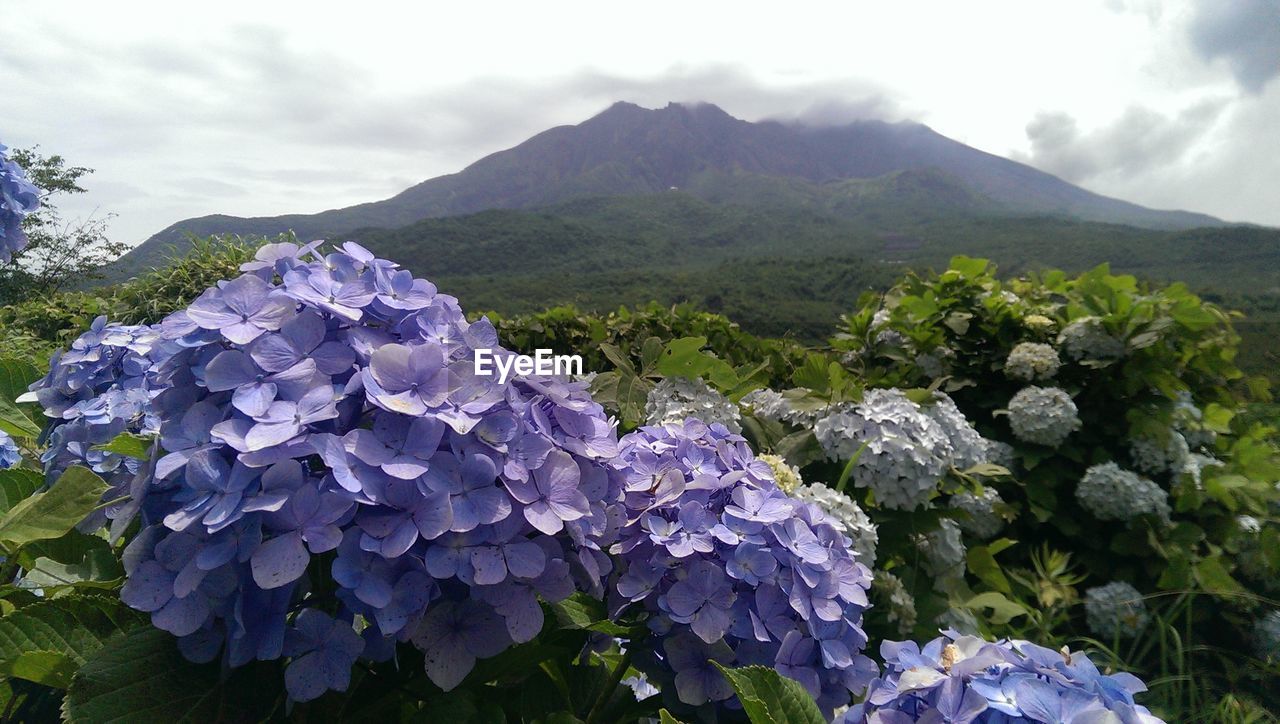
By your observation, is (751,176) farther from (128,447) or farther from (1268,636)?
(128,447)

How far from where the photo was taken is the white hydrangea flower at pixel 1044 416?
3422 mm

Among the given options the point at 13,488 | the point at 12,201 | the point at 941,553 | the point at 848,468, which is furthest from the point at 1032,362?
the point at 12,201

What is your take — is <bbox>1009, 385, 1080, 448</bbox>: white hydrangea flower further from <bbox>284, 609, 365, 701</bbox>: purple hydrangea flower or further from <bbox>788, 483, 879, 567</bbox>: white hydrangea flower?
<bbox>284, 609, 365, 701</bbox>: purple hydrangea flower

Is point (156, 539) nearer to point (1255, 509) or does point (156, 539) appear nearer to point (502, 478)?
point (502, 478)

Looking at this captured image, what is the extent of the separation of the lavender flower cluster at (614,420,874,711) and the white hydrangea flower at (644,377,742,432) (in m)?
0.68

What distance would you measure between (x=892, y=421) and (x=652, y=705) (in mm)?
1328

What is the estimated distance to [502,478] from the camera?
0.80m

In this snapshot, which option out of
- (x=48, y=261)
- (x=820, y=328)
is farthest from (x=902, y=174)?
(x=48, y=261)

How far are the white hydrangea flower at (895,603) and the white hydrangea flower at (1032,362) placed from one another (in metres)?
2.18

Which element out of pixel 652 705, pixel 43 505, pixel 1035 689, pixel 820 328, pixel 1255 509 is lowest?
pixel 820 328

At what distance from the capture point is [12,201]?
2.14 metres

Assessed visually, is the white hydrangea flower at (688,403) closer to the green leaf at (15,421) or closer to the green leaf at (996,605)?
the green leaf at (996,605)

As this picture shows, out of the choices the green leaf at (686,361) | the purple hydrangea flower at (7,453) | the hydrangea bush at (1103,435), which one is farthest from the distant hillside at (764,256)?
the purple hydrangea flower at (7,453)

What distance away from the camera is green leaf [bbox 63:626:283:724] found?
2.32ft
